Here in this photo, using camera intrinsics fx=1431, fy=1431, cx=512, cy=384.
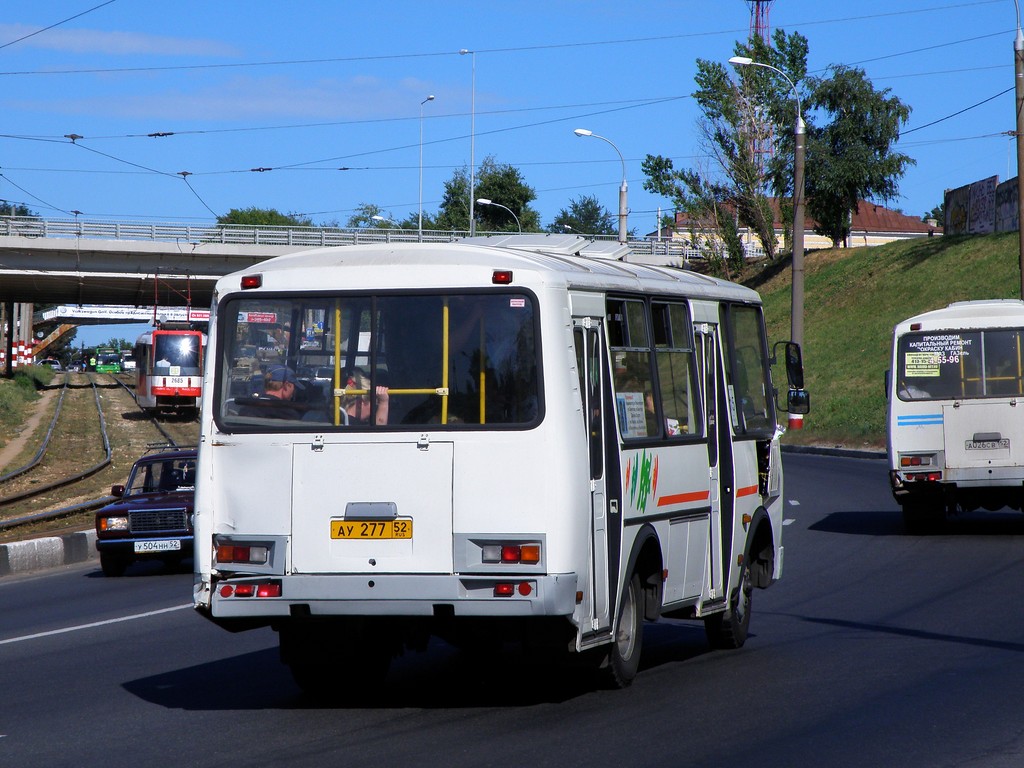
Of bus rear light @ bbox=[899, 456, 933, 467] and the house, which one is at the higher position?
the house

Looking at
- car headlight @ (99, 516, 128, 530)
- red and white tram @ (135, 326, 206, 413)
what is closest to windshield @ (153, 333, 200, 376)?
red and white tram @ (135, 326, 206, 413)

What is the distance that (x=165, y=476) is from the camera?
1797 cm

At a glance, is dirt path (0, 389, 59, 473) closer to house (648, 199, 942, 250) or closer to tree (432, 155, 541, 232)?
tree (432, 155, 541, 232)

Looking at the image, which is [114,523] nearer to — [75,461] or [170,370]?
[75,461]

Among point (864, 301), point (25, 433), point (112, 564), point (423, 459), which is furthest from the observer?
point (864, 301)

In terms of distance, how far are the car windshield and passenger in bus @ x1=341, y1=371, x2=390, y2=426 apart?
1030cm

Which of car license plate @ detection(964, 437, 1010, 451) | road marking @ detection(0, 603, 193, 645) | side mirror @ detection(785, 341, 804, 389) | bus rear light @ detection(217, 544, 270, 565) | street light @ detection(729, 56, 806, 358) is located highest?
street light @ detection(729, 56, 806, 358)

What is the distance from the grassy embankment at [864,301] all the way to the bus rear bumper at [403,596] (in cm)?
3145

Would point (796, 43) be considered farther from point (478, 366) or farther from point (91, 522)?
point (478, 366)

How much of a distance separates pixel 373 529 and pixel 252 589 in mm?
745

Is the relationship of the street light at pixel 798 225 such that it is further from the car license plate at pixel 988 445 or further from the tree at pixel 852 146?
the tree at pixel 852 146

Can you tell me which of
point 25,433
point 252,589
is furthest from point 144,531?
point 25,433

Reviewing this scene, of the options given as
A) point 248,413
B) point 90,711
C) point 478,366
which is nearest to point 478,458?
point 478,366

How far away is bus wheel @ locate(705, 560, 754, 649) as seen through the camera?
10262mm
